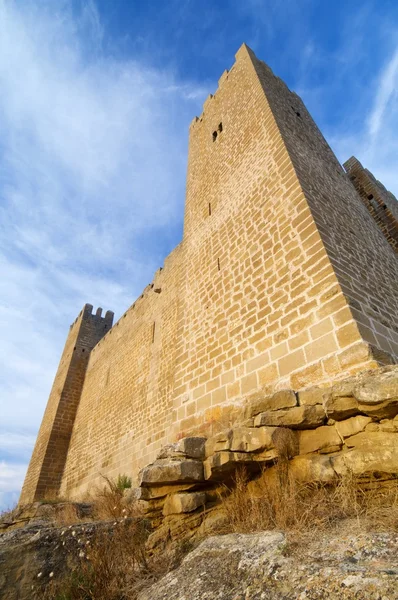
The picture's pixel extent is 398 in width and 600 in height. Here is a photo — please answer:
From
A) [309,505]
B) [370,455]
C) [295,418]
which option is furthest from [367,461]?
[295,418]

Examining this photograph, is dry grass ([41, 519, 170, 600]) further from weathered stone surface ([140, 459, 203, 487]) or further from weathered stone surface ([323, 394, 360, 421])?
weathered stone surface ([323, 394, 360, 421])

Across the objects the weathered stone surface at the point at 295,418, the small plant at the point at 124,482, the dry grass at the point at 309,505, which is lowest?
the dry grass at the point at 309,505

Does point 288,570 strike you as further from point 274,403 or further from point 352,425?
point 274,403

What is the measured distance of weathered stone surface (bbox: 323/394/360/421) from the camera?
269 centimetres

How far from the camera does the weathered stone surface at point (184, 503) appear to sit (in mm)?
3125

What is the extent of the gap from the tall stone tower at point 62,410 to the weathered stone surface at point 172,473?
13419mm

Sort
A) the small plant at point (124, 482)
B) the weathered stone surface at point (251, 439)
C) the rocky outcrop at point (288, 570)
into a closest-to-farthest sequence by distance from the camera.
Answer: the rocky outcrop at point (288, 570) < the weathered stone surface at point (251, 439) < the small plant at point (124, 482)

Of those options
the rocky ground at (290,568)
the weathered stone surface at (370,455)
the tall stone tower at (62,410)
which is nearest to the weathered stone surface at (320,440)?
the weathered stone surface at (370,455)

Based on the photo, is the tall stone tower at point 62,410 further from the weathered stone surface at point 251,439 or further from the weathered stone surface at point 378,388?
the weathered stone surface at point 378,388

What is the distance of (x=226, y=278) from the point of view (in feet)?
18.8

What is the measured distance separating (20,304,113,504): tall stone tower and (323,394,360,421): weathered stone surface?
15.0 m

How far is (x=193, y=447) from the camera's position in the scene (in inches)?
139

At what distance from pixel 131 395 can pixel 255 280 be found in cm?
779

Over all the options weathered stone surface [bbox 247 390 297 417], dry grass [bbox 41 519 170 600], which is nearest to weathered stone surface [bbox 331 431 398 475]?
weathered stone surface [bbox 247 390 297 417]
